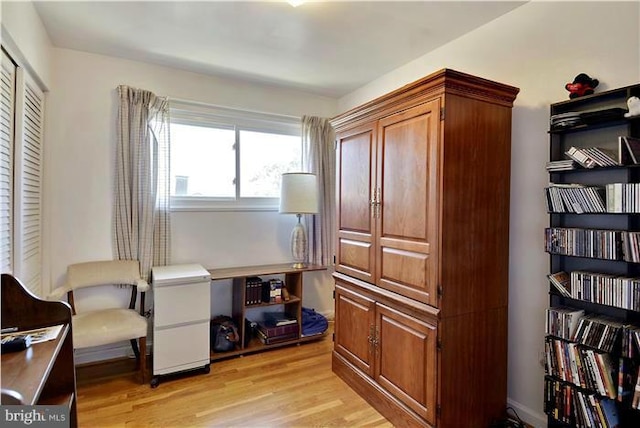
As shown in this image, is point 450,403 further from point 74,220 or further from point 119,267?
point 74,220

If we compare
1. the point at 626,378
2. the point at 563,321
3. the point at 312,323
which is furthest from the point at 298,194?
the point at 626,378

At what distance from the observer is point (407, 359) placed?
79.8 inches

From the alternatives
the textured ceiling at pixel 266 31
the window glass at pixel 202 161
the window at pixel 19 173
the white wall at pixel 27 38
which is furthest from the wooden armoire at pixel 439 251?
the window at pixel 19 173

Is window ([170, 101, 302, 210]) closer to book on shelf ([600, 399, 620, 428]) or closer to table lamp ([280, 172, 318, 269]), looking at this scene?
table lamp ([280, 172, 318, 269])

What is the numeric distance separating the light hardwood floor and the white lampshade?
51.4 inches

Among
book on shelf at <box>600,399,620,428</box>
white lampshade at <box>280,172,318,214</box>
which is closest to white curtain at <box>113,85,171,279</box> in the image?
white lampshade at <box>280,172,318,214</box>

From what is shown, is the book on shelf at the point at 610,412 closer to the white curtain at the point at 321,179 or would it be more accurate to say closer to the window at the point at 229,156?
the white curtain at the point at 321,179

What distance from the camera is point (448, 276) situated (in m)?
1.83

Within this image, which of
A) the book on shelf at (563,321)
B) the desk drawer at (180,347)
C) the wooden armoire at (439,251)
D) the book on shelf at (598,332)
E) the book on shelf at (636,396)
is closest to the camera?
the book on shelf at (636,396)

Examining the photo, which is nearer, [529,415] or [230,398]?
[529,415]

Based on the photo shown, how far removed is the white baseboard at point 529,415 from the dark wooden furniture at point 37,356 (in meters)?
2.34

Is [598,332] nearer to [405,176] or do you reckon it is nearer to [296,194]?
[405,176]

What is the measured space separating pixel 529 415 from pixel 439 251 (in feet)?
3.84

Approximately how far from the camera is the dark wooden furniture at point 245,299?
119 inches
